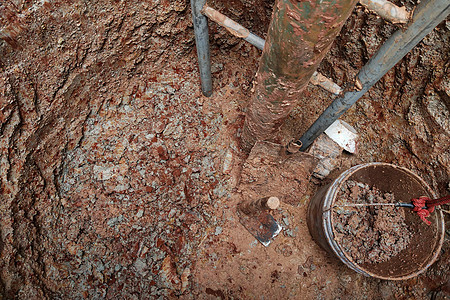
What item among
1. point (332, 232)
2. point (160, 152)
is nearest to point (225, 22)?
point (160, 152)

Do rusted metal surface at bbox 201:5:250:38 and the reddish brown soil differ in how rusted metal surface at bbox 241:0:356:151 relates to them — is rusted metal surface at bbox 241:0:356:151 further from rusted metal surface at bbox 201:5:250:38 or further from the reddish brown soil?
the reddish brown soil

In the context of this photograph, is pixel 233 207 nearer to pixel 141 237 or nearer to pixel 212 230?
pixel 212 230

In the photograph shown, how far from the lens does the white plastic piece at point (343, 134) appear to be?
2.43m

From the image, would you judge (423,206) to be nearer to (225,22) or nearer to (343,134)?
(343,134)

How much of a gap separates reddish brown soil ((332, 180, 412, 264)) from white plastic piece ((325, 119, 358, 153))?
374 mm

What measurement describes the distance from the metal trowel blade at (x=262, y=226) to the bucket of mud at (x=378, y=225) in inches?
13.1

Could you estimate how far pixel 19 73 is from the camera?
1.87 meters

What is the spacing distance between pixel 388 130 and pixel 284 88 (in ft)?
4.49

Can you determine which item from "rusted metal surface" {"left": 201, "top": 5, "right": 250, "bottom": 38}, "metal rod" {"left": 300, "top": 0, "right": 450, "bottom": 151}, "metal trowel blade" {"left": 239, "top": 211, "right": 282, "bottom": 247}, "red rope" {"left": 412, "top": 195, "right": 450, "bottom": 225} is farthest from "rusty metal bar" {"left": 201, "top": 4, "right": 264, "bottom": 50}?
"red rope" {"left": 412, "top": 195, "right": 450, "bottom": 225}

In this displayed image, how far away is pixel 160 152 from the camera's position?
2465 millimetres

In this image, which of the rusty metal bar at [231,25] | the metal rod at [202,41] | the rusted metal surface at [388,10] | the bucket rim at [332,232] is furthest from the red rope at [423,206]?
the metal rod at [202,41]

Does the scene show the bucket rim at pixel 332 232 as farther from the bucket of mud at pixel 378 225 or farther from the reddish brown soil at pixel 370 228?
the reddish brown soil at pixel 370 228

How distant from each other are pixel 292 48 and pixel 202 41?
1099mm

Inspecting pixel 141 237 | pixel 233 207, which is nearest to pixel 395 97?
pixel 233 207
